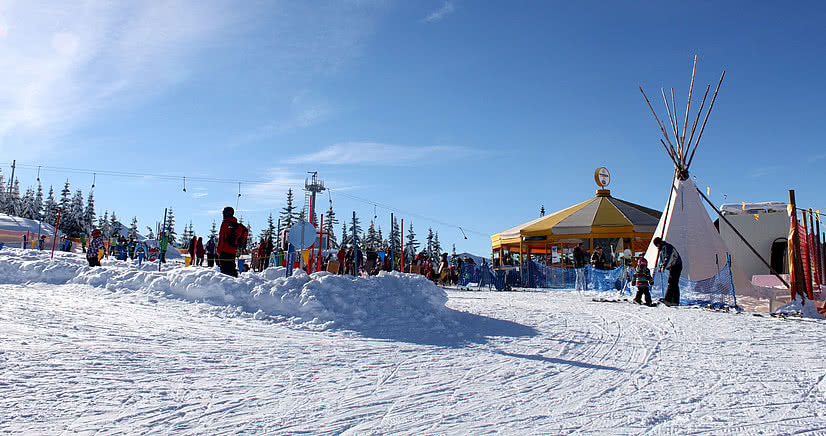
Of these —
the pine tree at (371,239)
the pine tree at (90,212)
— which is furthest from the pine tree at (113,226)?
the pine tree at (371,239)

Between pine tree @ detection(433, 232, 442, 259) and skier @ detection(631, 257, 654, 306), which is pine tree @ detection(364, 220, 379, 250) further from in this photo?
skier @ detection(631, 257, 654, 306)

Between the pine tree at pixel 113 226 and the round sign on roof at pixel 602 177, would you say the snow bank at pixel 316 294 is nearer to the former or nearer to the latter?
the round sign on roof at pixel 602 177

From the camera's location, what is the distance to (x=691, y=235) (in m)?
14.3

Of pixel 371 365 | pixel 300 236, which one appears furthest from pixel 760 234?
pixel 371 365

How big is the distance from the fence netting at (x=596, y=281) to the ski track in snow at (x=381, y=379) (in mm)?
4389

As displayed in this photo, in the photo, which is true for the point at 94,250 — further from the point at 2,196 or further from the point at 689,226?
the point at 2,196

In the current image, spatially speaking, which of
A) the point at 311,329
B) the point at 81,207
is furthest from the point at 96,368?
the point at 81,207

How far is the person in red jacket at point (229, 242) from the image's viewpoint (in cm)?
927

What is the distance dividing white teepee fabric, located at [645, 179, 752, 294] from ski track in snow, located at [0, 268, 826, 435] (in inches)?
284

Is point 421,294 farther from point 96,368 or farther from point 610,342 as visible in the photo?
point 96,368

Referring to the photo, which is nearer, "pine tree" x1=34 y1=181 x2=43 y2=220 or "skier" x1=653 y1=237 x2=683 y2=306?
"skier" x1=653 y1=237 x2=683 y2=306

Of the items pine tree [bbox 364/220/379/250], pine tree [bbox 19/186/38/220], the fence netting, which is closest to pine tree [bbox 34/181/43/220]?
pine tree [bbox 19/186/38/220]

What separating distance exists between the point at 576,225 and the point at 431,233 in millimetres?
50177

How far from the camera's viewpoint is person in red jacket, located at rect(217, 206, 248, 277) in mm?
9273
